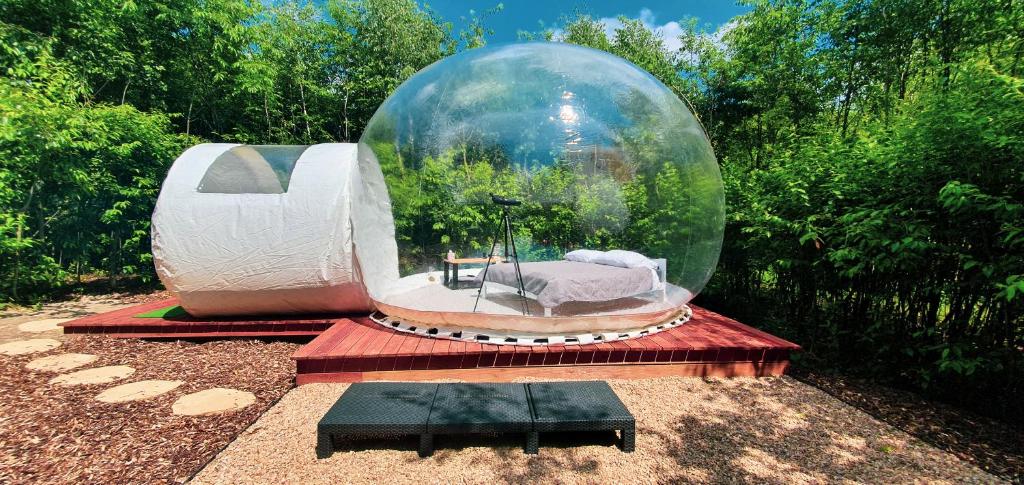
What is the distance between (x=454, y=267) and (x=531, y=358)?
146cm

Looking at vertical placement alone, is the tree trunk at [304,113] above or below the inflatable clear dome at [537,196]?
above

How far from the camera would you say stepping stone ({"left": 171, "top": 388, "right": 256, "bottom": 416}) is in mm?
3162

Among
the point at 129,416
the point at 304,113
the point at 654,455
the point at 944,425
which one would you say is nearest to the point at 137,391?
the point at 129,416

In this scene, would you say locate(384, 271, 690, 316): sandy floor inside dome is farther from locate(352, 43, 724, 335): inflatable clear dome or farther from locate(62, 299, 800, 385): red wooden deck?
locate(62, 299, 800, 385): red wooden deck

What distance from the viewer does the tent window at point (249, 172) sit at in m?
4.78

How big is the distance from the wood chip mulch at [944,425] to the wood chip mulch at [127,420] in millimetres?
4725

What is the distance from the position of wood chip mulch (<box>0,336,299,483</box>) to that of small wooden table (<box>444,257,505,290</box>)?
5.94 ft

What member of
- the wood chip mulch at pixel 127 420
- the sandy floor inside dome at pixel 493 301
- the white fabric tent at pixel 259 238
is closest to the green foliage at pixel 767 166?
the sandy floor inside dome at pixel 493 301

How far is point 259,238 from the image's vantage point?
4.58 metres

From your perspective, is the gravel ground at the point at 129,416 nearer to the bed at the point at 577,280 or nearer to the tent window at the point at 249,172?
the tent window at the point at 249,172

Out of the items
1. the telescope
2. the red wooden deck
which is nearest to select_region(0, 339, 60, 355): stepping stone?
the red wooden deck

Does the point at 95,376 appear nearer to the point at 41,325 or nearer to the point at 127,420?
the point at 127,420

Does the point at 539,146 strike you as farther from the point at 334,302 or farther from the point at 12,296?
the point at 12,296

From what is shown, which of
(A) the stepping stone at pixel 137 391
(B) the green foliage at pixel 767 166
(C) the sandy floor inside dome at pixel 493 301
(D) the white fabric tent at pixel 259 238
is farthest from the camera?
(D) the white fabric tent at pixel 259 238
